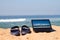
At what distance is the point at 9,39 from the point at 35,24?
1.60m

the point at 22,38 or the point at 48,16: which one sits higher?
the point at 48,16

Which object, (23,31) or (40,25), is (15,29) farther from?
(40,25)

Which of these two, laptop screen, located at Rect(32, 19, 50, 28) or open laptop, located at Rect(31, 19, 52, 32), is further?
laptop screen, located at Rect(32, 19, 50, 28)

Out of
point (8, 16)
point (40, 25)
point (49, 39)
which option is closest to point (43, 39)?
point (49, 39)

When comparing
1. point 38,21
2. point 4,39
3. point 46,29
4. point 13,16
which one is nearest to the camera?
point 4,39

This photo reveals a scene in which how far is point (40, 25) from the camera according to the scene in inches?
195

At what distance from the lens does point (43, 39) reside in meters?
3.55

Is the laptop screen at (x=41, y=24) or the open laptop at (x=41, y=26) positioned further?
the laptop screen at (x=41, y=24)

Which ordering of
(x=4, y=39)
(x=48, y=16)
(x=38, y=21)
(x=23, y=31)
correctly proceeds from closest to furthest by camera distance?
1. (x=4, y=39)
2. (x=23, y=31)
3. (x=38, y=21)
4. (x=48, y=16)

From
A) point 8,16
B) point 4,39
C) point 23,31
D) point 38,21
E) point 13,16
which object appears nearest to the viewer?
point 4,39

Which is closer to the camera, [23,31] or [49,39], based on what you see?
[49,39]

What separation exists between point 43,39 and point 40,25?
1.43 metres

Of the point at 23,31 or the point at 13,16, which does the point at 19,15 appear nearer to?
the point at 13,16

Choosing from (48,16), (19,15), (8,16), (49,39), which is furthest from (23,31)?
(19,15)
